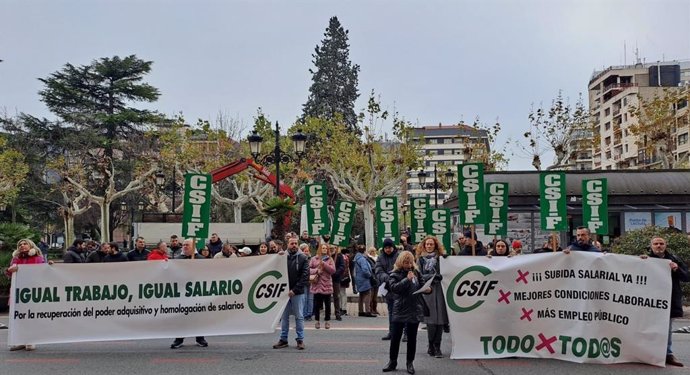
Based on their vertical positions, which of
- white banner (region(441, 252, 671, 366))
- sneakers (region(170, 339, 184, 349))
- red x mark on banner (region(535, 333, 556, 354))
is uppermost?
white banner (region(441, 252, 671, 366))

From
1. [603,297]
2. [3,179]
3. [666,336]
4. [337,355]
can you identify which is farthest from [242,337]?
[3,179]

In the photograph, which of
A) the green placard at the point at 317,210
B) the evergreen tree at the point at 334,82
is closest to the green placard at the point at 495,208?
the green placard at the point at 317,210

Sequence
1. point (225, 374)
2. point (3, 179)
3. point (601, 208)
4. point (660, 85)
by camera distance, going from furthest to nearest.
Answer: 1. point (660, 85)
2. point (3, 179)
3. point (601, 208)
4. point (225, 374)

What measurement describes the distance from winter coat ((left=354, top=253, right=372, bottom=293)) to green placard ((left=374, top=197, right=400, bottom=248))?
7.45 feet

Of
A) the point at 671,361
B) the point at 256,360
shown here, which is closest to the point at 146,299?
the point at 256,360

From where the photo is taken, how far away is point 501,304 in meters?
9.30

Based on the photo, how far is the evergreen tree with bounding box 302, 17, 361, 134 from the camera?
61.7 m

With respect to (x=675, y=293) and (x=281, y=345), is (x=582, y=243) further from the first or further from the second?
(x=281, y=345)

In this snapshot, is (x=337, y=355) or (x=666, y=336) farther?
(x=337, y=355)

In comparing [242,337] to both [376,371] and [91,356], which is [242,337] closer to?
[91,356]

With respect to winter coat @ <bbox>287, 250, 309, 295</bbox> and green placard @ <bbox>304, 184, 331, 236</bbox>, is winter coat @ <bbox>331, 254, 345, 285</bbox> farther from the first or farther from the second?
winter coat @ <bbox>287, 250, 309, 295</bbox>

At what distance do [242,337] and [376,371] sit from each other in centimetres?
358

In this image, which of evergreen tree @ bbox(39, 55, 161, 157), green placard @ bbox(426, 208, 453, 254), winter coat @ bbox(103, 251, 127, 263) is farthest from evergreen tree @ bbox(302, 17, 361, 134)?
winter coat @ bbox(103, 251, 127, 263)

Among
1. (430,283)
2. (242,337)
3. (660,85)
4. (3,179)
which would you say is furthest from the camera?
(660,85)
